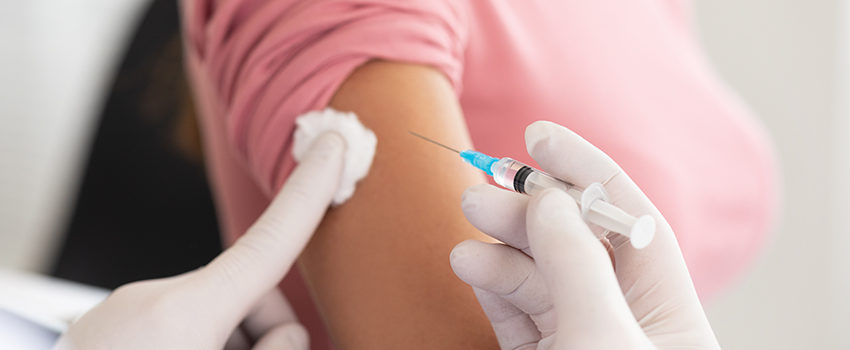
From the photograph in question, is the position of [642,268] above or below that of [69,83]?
below

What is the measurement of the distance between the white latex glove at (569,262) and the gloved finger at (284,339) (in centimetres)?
22

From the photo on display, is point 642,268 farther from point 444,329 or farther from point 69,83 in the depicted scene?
point 69,83

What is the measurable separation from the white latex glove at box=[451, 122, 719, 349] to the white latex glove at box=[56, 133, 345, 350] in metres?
0.19

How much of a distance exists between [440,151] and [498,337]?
19 cm

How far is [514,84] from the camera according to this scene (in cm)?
79

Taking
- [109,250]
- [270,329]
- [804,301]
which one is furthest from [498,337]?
[804,301]

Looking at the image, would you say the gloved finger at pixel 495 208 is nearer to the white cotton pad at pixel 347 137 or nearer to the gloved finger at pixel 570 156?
the gloved finger at pixel 570 156

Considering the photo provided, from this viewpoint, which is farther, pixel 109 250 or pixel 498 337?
pixel 109 250

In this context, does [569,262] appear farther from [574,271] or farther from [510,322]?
[510,322]

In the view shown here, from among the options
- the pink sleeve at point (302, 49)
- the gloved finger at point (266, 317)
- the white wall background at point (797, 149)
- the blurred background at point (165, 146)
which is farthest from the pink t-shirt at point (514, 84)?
the white wall background at point (797, 149)

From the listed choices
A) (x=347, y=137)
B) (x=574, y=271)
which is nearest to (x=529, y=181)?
(x=574, y=271)

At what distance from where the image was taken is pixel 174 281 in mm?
590

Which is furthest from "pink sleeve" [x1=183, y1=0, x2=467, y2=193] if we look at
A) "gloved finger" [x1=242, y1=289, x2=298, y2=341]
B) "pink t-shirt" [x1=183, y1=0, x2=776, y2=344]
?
"gloved finger" [x1=242, y1=289, x2=298, y2=341]

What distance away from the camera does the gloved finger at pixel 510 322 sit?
0.53 metres
